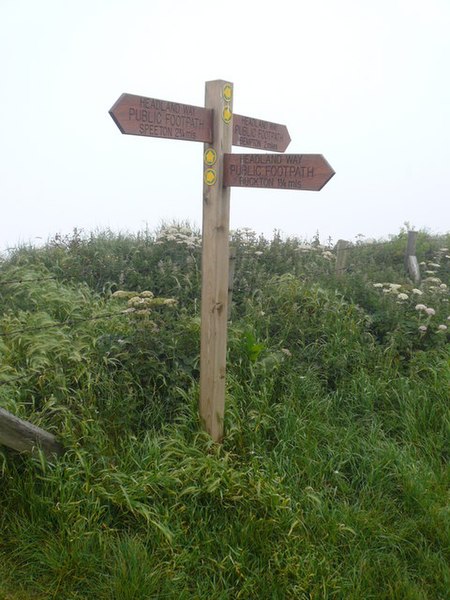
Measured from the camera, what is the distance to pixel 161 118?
166 inches

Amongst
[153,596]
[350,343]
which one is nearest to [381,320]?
[350,343]

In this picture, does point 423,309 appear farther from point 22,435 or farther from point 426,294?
point 22,435

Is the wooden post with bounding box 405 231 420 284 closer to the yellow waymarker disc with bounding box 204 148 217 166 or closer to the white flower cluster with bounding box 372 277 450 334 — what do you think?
the white flower cluster with bounding box 372 277 450 334

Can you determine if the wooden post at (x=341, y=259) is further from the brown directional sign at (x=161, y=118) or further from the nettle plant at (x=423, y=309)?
the brown directional sign at (x=161, y=118)

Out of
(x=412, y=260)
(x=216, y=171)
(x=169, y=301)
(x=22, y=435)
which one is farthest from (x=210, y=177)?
(x=412, y=260)

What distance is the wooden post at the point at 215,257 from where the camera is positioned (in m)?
4.57

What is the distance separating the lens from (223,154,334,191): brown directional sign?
4215 mm

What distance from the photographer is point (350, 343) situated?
245 inches

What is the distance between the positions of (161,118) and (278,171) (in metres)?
0.84

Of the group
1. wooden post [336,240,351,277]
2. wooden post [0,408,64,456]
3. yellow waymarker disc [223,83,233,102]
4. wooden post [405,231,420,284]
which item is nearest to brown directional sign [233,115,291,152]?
yellow waymarker disc [223,83,233,102]

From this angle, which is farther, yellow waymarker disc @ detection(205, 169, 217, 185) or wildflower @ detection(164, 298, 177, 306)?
wildflower @ detection(164, 298, 177, 306)

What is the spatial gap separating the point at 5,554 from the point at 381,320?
4.21 m

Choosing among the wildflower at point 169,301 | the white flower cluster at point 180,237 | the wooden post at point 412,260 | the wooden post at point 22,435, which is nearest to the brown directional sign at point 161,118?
the wildflower at point 169,301

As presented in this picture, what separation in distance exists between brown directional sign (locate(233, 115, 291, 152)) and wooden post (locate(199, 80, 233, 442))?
0.21m
